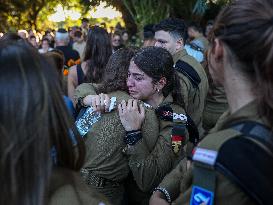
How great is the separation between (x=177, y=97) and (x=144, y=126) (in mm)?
457

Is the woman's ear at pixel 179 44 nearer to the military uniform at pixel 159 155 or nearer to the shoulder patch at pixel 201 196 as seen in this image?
the military uniform at pixel 159 155

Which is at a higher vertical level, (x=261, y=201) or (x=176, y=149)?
(x=261, y=201)

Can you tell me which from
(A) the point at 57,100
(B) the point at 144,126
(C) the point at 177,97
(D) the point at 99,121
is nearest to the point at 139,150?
(B) the point at 144,126

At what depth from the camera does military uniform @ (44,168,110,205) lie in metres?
1.46

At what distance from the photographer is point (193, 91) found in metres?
4.28

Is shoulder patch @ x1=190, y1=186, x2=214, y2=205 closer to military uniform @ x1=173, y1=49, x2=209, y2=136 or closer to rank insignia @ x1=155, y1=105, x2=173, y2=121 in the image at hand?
rank insignia @ x1=155, y1=105, x2=173, y2=121

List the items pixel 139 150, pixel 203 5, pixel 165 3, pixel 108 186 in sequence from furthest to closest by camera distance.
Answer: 1. pixel 165 3
2. pixel 203 5
3. pixel 108 186
4. pixel 139 150

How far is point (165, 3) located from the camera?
1036cm

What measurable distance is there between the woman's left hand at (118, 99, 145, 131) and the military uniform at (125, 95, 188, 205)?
106 millimetres

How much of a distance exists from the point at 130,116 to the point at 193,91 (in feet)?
5.43

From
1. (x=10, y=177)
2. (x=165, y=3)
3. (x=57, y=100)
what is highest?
(x=57, y=100)

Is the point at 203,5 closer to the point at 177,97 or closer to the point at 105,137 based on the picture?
the point at 177,97

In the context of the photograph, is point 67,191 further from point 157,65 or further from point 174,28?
point 174,28

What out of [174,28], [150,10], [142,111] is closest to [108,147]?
[142,111]
